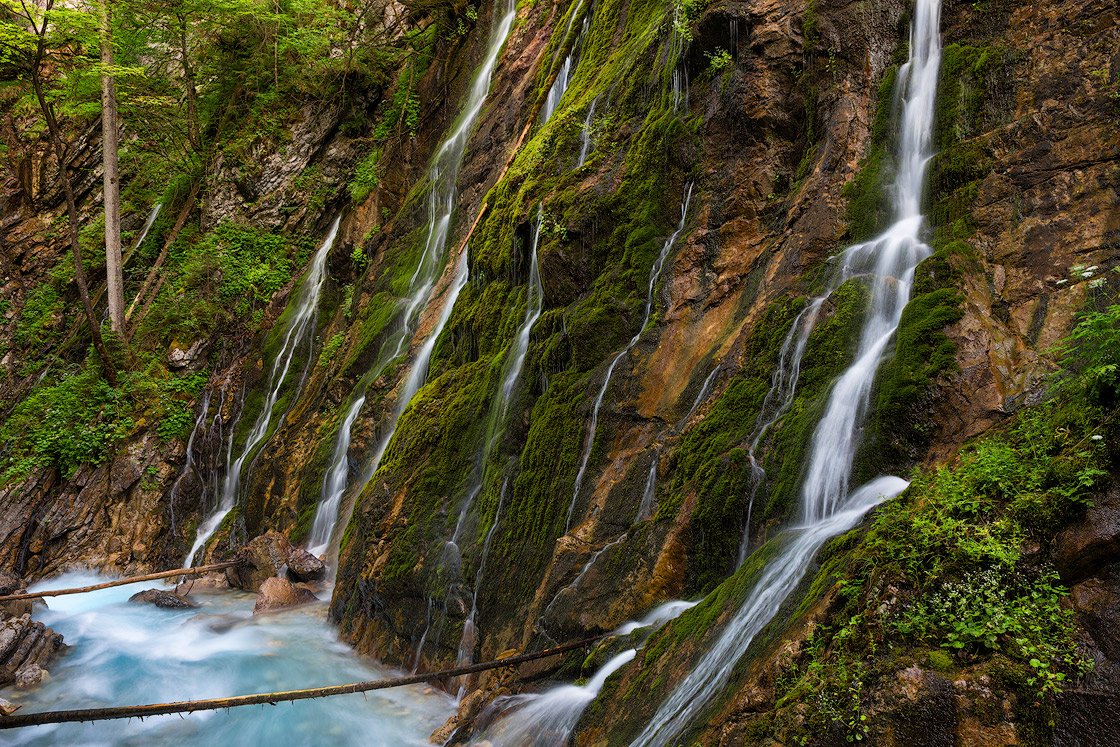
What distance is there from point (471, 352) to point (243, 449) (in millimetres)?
6990

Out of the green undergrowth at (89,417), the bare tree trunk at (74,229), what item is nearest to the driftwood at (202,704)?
the green undergrowth at (89,417)

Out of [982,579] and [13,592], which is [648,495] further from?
[13,592]

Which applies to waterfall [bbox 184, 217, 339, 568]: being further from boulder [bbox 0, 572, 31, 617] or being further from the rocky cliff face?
the rocky cliff face

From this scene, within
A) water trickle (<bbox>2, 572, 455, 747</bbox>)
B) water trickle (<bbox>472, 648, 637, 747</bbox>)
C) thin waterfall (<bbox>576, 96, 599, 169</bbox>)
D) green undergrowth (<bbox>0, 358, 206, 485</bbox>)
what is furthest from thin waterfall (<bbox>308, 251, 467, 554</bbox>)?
water trickle (<bbox>472, 648, 637, 747</bbox>)

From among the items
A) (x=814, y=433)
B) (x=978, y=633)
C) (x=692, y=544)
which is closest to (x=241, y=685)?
(x=692, y=544)

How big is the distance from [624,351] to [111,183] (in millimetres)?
13803

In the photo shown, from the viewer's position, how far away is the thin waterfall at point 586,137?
8552 mm

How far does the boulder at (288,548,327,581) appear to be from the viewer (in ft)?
33.3

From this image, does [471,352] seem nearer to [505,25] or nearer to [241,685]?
[241,685]

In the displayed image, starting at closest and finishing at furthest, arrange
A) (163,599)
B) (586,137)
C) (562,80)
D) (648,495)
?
(648,495), (586,137), (163,599), (562,80)

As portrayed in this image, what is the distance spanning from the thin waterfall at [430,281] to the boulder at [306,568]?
0.36 metres

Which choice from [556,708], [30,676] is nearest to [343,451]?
[30,676]

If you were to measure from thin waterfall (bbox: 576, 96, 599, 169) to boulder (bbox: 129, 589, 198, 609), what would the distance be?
7939mm

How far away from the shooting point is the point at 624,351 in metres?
6.84
